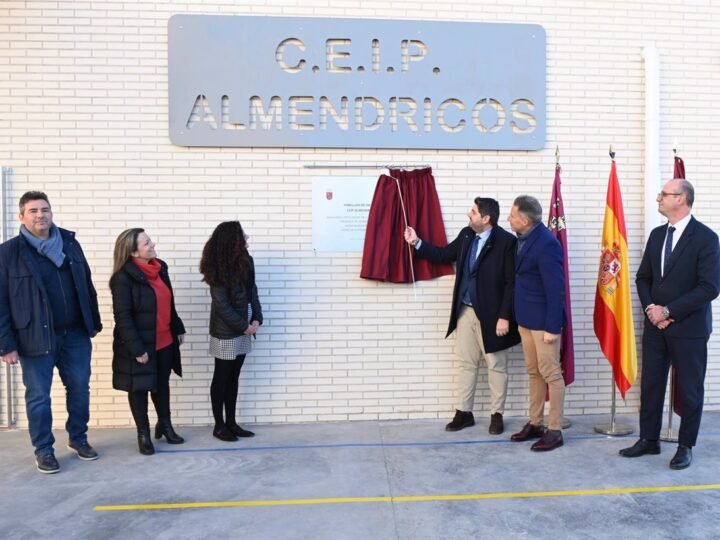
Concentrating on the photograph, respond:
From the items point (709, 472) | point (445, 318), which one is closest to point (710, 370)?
point (709, 472)

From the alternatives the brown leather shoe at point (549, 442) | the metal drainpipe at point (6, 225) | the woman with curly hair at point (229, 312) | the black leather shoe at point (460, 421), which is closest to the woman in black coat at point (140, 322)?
the woman with curly hair at point (229, 312)

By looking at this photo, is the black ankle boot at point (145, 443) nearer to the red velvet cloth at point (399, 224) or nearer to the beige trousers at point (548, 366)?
the red velvet cloth at point (399, 224)

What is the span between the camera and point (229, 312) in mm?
4973

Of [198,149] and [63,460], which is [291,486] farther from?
[198,149]

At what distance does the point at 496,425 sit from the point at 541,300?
3.98 feet

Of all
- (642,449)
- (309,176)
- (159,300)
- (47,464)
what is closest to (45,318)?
(159,300)

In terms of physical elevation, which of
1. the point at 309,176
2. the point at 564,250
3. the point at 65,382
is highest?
Result: the point at 309,176

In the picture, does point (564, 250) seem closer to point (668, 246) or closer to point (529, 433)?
point (668, 246)

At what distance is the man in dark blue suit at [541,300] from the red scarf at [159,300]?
9.22 ft

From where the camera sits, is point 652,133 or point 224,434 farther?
point 652,133

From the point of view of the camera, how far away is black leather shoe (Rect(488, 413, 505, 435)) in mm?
5348

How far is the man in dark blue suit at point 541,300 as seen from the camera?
482 cm

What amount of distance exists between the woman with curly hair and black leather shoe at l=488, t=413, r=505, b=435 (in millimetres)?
2069

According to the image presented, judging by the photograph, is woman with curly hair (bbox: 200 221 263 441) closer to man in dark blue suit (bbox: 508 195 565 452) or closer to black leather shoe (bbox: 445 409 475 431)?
black leather shoe (bbox: 445 409 475 431)
